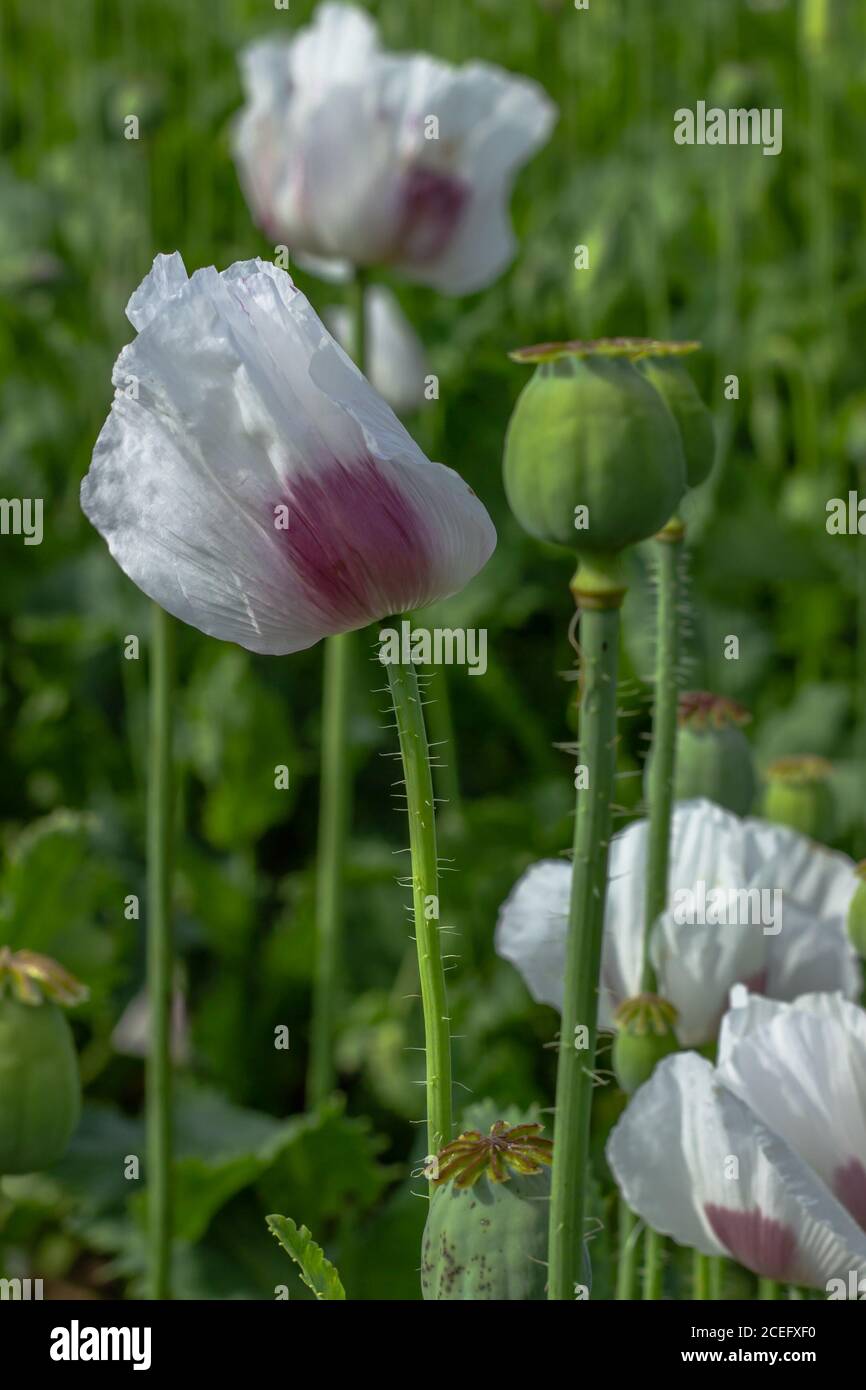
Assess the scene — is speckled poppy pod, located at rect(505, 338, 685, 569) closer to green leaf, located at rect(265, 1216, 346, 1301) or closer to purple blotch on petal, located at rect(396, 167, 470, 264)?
green leaf, located at rect(265, 1216, 346, 1301)

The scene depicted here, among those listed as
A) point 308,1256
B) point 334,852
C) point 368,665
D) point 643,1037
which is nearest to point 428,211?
point 334,852

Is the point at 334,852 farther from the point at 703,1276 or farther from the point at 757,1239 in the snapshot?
the point at 757,1239

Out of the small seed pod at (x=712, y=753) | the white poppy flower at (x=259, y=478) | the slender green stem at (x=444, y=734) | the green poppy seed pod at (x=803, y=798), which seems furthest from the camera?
the slender green stem at (x=444, y=734)

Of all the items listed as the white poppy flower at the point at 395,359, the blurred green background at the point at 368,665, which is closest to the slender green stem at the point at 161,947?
the blurred green background at the point at 368,665

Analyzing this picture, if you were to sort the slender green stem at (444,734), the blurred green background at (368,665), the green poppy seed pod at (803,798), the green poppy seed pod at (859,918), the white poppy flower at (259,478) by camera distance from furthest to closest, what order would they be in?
the slender green stem at (444,734) < the blurred green background at (368,665) < the green poppy seed pod at (803,798) < the green poppy seed pod at (859,918) < the white poppy flower at (259,478)

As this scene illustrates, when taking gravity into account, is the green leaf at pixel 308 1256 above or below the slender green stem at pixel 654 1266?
above

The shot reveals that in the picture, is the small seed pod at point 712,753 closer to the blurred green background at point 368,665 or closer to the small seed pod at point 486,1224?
the blurred green background at point 368,665

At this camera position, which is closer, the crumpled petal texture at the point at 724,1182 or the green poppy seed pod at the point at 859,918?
the crumpled petal texture at the point at 724,1182

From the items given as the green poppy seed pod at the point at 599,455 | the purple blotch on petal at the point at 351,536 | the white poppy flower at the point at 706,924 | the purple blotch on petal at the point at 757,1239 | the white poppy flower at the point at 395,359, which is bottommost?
the purple blotch on petal at the point at 757,1239
